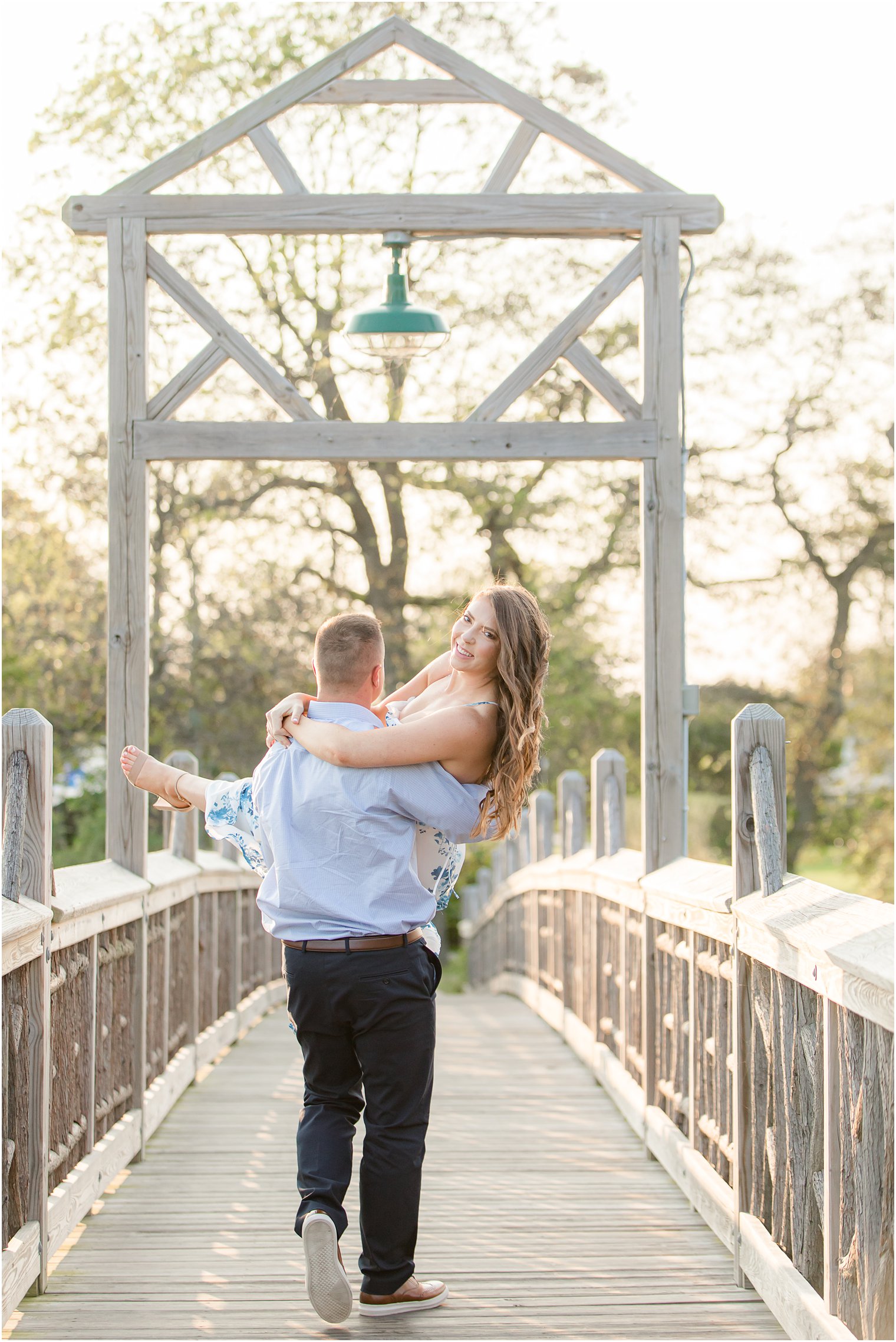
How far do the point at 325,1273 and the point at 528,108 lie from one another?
4.14m

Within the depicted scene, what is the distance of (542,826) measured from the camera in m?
10.1

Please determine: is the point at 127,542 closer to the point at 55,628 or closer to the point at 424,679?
the point at 424,679

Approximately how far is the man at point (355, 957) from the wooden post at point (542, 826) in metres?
6.49

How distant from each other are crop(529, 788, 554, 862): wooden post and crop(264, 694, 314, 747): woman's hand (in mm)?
6591

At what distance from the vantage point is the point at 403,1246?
343 centimetres

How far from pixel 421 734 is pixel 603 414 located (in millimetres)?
14313

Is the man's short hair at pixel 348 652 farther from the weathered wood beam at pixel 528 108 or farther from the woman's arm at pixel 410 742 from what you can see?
the weathered wood beam at pixel 528 108

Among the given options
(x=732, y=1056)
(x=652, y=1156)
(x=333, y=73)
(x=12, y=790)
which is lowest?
(x=652, y=1156)

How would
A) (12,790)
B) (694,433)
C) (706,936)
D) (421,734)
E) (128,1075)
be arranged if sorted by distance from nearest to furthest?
(421,734)
(12,790)
(706,936)
(128,1075)
(694,433)

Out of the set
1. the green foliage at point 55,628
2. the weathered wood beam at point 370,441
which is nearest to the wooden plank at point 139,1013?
the weathered wood beam at point 370,441

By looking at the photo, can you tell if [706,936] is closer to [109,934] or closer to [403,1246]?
[403,1246]

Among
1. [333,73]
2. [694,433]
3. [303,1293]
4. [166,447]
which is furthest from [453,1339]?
[694,433]

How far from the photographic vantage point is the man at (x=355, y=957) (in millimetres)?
3266

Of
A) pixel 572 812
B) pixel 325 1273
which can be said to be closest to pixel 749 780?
pixel 325 1273
